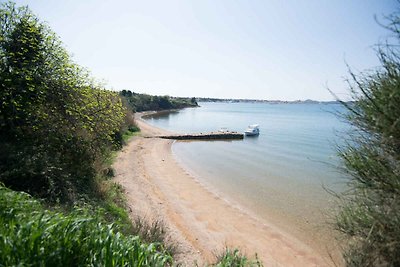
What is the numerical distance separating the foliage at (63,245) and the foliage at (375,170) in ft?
10.2

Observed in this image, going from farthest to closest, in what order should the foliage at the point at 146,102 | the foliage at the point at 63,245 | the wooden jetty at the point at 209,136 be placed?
the foliage at the point at 146,102 → the wooden jetty at the point at 209,136 → the foliage at the point at 63,245

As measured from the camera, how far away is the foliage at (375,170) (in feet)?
11.2

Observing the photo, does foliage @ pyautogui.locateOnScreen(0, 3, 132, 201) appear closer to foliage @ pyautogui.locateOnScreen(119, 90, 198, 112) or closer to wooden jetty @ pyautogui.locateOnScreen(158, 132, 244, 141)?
wooden jetty @ pyautogui.locateOnScreen(158, 132, 244, 141)

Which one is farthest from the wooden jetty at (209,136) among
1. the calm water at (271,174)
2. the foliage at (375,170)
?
the foliage at (375,170)

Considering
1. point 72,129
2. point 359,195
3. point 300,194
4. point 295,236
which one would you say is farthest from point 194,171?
point 359,195

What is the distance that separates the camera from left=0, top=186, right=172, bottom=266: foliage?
287 centimetres

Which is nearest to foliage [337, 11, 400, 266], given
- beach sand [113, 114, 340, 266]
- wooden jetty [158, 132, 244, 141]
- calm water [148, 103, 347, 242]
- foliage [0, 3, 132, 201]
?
calm water [148, 103, 347, 242]

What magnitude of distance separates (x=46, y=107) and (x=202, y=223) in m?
7.28

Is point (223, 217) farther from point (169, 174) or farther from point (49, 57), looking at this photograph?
point (49, 57)

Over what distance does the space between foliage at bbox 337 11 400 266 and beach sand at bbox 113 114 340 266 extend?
2.94 m

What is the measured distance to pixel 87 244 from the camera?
10.8 ft

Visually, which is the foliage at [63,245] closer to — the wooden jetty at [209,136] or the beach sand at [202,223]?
the beach sand at [202,223]

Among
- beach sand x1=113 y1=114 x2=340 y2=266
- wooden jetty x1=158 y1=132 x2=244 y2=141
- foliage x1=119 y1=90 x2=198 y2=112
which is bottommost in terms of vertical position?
wooden jetty x1=158 y1=132 x2=244 y2=141

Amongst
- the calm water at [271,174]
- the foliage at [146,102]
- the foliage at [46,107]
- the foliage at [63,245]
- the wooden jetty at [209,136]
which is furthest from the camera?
the foliage at [146,102]
